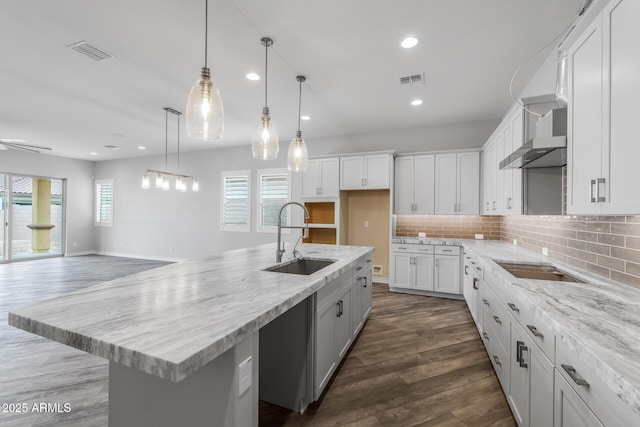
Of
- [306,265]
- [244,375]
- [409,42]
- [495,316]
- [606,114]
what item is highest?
[409,42]

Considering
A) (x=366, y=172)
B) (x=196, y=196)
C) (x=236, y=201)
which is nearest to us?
(x=366, y=172)

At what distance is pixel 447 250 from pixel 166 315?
167 inches

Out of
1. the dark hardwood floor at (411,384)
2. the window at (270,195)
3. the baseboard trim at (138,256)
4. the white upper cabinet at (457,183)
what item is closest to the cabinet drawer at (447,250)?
the white upper cabinet at (457,183)

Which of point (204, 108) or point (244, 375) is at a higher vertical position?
point (204, 108)

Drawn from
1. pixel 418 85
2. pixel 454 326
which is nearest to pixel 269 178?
pixel 418 85

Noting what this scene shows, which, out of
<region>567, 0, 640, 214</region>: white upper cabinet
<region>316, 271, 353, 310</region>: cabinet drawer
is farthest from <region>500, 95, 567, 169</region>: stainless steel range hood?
<region>316, 271, 353, 310</region>: cabinet drawer

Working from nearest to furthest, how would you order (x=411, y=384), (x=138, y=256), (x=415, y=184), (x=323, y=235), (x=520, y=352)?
(x=520, y=352), (x=411, y=384), (x=415, y=184), (x=323, y=235), (x=138, y=256)

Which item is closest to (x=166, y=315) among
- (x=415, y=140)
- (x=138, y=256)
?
(x=415, y=140)

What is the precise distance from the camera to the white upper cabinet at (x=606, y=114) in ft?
3.85

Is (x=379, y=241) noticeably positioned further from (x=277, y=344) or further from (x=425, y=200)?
(x=277, y=344)

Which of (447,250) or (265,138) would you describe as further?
(447,250)

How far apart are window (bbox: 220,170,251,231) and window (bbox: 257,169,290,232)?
340 mm

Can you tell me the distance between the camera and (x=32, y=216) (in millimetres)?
7660

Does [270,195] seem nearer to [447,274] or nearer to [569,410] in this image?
[447,274]
